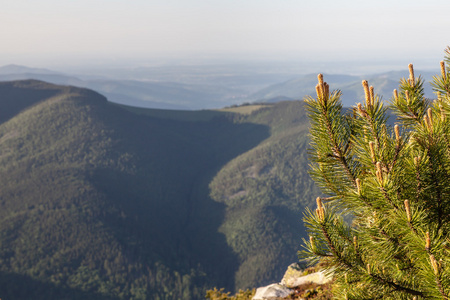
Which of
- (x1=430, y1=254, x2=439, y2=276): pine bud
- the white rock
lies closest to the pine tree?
(x1=430, y1=254, x2=439, y2=276): pine bud

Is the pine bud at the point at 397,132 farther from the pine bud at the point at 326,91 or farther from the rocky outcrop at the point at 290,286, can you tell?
the rocky outcrop at the point at 290,286

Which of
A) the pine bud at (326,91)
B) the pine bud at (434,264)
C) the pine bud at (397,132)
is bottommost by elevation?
the pine bud at (434,264)

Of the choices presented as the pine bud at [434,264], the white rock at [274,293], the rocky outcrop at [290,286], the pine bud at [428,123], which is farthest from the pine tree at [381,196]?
the white rock at [274,293]

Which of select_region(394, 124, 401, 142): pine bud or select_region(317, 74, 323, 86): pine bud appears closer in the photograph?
select_region(317, 74, 323, 86): pine bud

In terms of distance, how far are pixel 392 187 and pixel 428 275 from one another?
170 cm

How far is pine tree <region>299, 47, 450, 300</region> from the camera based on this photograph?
6.98 metres

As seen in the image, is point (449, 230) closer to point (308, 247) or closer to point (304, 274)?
point (308, 247)

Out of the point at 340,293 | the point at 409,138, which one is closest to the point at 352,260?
the point at 340,293

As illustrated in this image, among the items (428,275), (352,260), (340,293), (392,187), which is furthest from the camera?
(340,293)

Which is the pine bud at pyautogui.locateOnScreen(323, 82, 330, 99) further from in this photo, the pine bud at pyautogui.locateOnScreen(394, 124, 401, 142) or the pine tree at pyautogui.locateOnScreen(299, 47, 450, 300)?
the pine bud at pyautogui.locateOnScreen(394, 124, 401, 142)

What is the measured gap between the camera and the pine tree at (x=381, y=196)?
6984 mm

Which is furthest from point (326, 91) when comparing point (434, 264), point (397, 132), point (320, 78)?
point (434, 264)

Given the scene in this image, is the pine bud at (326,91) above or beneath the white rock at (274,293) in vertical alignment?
above

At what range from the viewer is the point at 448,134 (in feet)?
26.6
